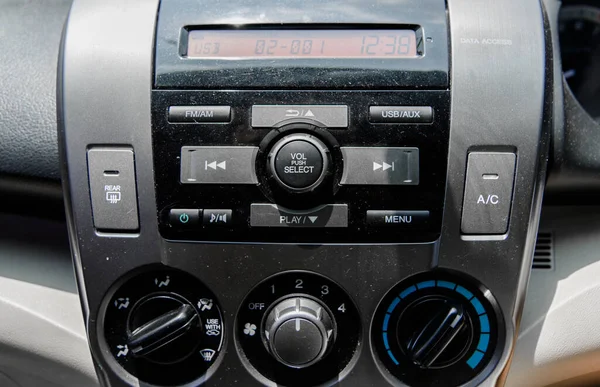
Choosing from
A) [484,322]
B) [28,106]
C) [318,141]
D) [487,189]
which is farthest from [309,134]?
[28,106]

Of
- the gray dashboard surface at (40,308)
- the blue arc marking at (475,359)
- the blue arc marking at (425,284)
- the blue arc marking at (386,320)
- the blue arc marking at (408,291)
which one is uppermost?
the blue arc marking at (425,284)

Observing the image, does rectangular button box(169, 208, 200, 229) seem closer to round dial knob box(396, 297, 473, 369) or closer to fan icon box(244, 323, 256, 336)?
fan icon box(244, 323, 256, 336)

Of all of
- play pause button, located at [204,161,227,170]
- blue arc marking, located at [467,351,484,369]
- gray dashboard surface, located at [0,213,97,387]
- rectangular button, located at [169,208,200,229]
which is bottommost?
gray dashboard surface, located at [0,213,97,387]

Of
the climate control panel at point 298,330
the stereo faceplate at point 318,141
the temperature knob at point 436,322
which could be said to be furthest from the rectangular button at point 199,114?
the temperature knob at point 436,322

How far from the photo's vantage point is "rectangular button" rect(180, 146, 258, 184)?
952mm

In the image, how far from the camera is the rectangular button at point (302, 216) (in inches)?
37.4

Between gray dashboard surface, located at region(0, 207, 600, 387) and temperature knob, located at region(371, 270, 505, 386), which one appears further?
gray dashboard surface, located at region(0, 207, 600, 387)

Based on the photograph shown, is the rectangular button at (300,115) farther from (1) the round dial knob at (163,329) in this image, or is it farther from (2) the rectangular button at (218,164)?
(1) the round dial knob at (163,329)

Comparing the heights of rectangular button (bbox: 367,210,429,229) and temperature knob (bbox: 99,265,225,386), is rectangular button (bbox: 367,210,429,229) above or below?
above

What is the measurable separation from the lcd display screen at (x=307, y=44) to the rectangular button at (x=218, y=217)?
222mm

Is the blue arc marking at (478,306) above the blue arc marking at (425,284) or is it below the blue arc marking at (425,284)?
below

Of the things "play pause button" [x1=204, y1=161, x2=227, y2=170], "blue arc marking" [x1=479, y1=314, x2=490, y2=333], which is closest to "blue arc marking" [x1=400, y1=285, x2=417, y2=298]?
"blue arc marking" [x1=479, y1=314, x2=490, y2=333]

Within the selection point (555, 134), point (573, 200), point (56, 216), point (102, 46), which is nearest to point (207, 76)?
point (102, 46)

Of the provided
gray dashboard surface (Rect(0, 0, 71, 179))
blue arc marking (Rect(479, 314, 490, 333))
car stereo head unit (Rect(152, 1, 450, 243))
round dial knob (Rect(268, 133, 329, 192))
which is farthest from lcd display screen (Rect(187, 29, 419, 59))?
blue arc marking (Rect(479, 314, 490, 333))
